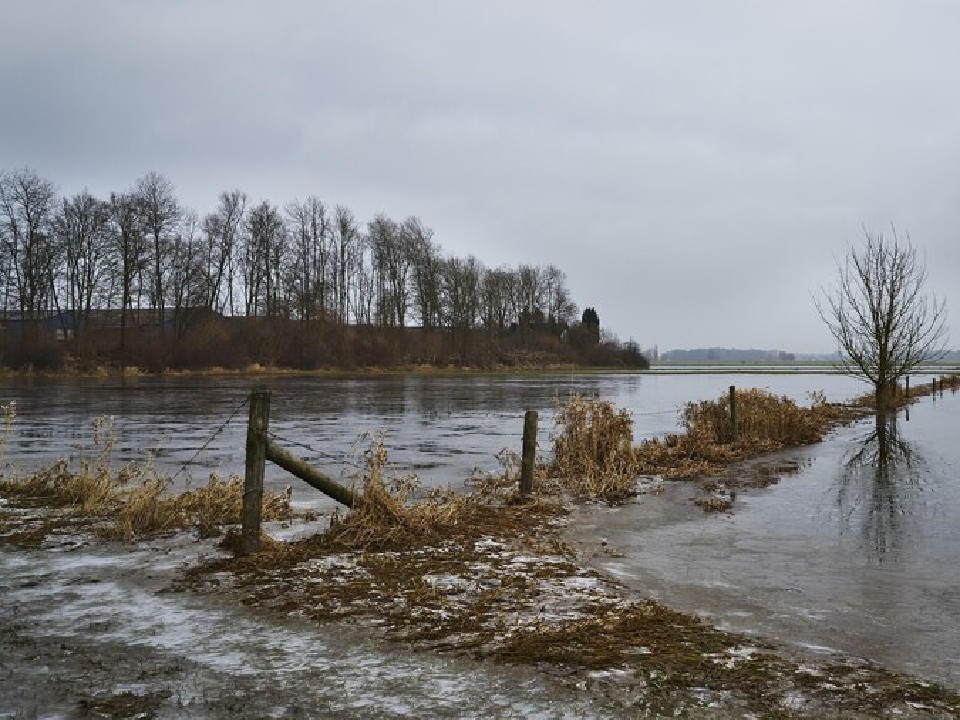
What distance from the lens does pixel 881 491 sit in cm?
1177

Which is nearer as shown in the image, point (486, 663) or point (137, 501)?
point (486, 663)

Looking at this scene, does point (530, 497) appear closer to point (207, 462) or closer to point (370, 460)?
point (370, 460)

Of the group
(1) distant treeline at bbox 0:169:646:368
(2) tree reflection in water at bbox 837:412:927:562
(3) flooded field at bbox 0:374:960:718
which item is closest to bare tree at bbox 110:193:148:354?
(1) distant treeline at bbox 0:169:646:368

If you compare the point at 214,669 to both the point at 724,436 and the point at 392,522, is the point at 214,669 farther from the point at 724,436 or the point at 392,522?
the point at 724,436

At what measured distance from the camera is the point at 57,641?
194 inches

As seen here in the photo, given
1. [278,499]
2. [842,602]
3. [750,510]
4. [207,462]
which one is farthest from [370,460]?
[207,462]

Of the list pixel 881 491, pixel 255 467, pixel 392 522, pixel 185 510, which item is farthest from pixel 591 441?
pixel 255 467

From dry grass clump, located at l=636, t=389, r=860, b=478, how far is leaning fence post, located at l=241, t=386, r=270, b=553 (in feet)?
26.0

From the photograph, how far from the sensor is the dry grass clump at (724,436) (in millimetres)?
14523

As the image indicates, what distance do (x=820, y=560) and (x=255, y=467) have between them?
5.82 m

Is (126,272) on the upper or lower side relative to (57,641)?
upper

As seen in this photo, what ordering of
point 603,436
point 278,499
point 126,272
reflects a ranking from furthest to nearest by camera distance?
1. point 126,272
2. point 603,436
3. point 278,499

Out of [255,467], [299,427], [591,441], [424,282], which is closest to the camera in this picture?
[255,467]

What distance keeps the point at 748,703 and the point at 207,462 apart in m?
11.7
